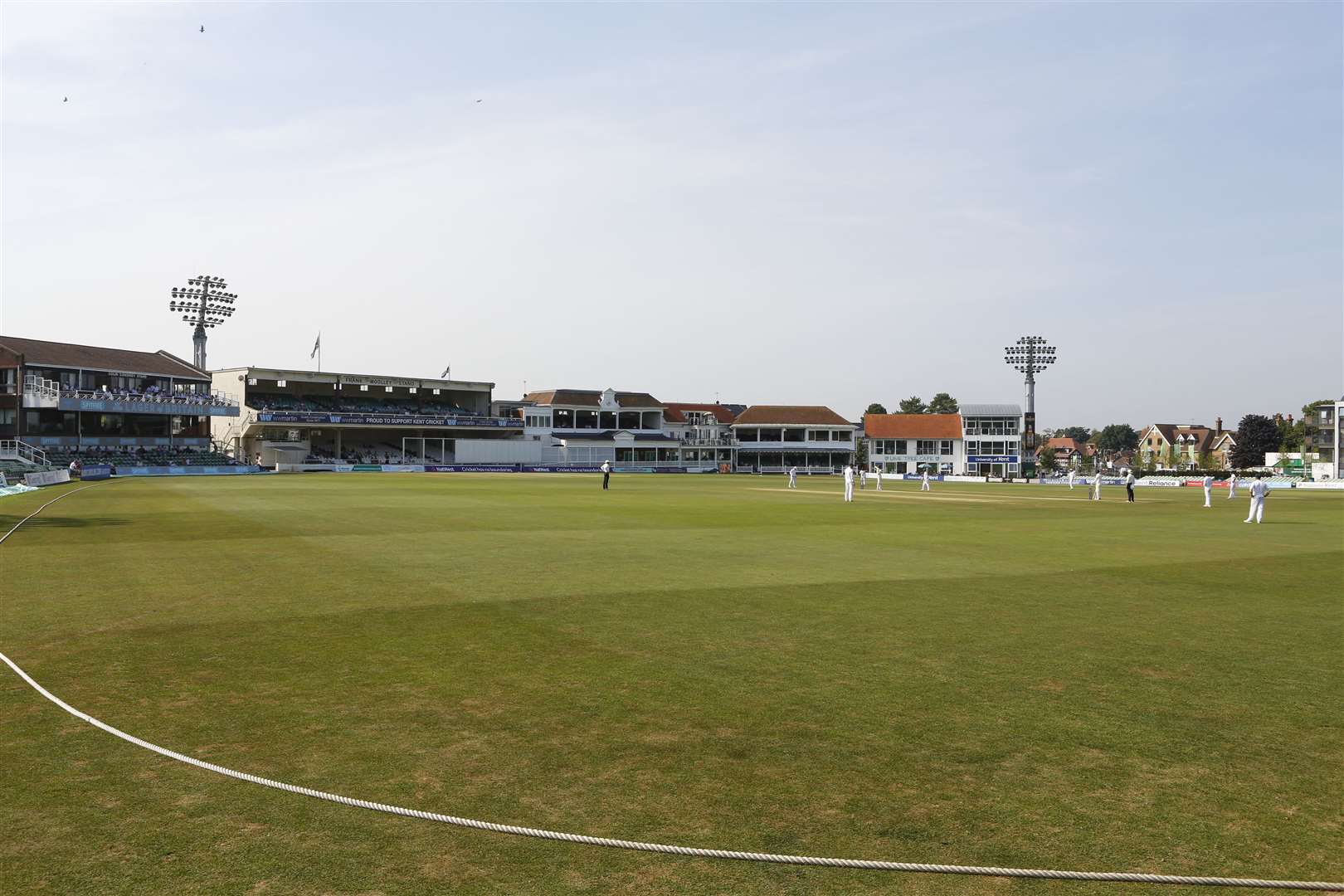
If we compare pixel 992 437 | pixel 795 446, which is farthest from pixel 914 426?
pixel 795 446

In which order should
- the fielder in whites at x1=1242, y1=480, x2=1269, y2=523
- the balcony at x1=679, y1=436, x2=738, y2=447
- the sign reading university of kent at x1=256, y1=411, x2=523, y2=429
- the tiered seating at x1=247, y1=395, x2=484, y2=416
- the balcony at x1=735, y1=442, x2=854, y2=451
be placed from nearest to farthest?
the fielder in whites at x1=1242, y1=480, x2=1269, y2=523
the sign reading university of kent at x1=256, y1=411, x2=523, y2=429
the tiered seating at x1=247, y1=395, x2=484, y2=416
the balcony at x1=735, y1=442, x2=854, y2=451
the balcony at x1=679, y1=436, x2=738, y2=447

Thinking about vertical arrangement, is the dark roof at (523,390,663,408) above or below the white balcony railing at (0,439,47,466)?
above

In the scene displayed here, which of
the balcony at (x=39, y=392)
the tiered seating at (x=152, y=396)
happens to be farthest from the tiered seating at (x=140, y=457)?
the tiered seating at (x=152, y=396)

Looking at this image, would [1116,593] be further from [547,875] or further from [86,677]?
[86,677]

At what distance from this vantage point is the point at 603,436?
4552 inches

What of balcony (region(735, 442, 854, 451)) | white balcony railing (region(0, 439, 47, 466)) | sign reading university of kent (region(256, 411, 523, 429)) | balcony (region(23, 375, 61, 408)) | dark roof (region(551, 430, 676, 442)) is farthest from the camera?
balcony (region(735, 442, 854, 451))

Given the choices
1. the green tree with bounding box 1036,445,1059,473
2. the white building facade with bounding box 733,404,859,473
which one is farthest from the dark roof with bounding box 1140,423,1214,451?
the white building facade with bounding box 733,404,859,473

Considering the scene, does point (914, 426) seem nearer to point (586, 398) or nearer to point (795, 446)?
point (795, 446)

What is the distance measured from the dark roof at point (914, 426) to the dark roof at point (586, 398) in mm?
27124

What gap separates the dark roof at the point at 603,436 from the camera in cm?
11462

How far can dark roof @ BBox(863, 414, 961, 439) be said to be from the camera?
12175cm

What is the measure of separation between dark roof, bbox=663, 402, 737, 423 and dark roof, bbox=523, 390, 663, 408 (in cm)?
258

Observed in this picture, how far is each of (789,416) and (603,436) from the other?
2515cm

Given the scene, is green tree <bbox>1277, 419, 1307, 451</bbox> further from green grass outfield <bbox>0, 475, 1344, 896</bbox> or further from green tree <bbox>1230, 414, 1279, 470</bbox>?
green grass outfield <bbox>0, 475, 1344, 896</bbox>
